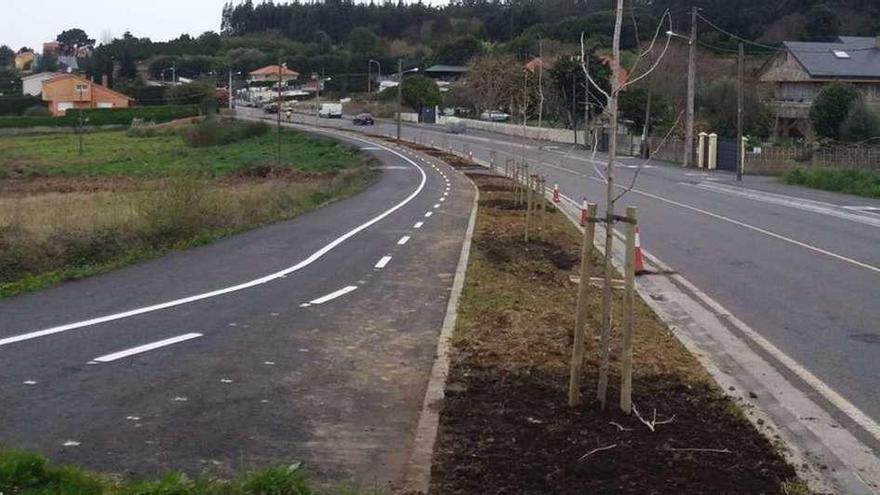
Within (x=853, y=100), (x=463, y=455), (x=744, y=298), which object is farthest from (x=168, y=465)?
(x=853, y=100)

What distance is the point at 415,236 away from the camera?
66.3 feet

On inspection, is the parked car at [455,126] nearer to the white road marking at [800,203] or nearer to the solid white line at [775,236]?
the white road marking at [800,203]

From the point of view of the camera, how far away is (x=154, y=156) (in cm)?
6419

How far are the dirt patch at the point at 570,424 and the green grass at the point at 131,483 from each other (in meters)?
0.77

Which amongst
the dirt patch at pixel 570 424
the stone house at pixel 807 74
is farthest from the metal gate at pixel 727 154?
the dirt patch at pixel 570 424

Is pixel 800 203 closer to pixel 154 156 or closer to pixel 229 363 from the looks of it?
pixel 229 363

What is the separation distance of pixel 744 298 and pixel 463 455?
26.7 feet

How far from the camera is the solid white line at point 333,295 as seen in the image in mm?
11863

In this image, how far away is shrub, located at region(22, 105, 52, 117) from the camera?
10035 centimetres

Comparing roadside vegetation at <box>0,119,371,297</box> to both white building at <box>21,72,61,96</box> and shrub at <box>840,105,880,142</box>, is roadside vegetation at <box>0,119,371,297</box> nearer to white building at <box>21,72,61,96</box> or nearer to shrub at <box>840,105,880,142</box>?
shrub at <box>840,105,880,142</box>

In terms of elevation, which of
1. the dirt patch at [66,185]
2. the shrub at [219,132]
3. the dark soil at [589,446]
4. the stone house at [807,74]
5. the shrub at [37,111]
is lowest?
the dirt patch at [66,185]

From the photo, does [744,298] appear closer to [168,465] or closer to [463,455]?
[463,455]

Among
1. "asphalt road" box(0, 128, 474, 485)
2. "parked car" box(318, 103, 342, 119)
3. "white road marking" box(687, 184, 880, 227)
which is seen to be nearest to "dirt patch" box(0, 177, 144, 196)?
"white road marking" box(687, 184, 880, 227)

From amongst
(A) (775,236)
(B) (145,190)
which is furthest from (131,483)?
(B) (145,190)
